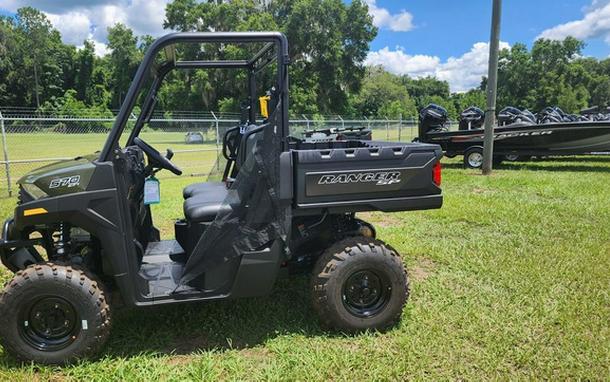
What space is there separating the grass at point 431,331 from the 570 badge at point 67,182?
3.44 ft

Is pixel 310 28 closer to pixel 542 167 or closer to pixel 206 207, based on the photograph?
pixel 542 167

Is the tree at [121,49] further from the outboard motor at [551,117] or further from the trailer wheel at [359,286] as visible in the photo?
the trailer wheel at [359,286]

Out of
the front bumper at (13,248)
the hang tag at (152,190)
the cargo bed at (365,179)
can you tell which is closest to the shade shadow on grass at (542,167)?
the cargo bed at (365,179)

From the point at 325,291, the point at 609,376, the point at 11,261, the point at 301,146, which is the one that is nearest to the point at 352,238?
the point at 325,291

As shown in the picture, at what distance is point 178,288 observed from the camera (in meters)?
2.97

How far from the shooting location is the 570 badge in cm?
268

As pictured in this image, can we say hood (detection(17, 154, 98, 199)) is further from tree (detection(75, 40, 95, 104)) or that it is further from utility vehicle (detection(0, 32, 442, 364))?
tree (detection(75, 40, 95, 104))

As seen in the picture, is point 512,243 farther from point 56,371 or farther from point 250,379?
point 56,371

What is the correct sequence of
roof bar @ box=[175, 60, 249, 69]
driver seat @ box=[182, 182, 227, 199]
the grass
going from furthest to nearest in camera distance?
roof bar @ box=[175, 60, 249, 69]
driver seat @ box=[182, 182, 227, 199]
the grass

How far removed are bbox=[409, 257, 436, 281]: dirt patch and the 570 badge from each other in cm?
289

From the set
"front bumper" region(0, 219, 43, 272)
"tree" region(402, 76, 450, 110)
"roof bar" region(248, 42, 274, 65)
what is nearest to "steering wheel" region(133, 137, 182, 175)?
"front bumper" region(0, 219, 43, 272)

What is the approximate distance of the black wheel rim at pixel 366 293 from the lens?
316cm

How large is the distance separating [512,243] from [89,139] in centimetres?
1110

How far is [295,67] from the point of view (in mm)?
36156
